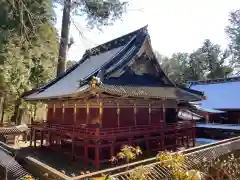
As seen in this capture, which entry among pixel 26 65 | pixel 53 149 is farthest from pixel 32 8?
pixel 53 149

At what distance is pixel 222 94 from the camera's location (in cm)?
2984

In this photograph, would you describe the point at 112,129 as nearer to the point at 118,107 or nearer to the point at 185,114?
the point at 118,107

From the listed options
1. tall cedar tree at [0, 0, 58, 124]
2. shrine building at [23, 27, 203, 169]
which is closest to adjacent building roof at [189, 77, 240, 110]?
shrine building at [23, 27, 203, 169]

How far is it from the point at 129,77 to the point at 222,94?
19.7m

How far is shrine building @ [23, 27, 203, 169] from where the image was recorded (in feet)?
39.0

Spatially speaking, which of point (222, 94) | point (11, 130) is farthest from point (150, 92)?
A: point (222, 94)

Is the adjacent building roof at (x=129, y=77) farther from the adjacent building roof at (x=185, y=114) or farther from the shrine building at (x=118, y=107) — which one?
the adjacent building roof at (x=185, y=114)

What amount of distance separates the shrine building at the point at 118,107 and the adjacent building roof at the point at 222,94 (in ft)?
37.7

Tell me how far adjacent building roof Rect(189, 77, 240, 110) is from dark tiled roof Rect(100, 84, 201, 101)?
36.6ft

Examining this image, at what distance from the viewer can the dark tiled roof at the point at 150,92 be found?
39.5 feet

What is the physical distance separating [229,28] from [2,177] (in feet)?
145

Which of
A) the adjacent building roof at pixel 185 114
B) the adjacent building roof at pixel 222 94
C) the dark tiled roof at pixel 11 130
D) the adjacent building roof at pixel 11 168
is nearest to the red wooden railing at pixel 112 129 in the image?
the dark tiled roof at pixel 11 130

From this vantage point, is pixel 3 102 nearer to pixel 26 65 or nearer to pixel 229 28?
pixel 26 65

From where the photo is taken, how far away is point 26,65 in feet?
73.0
